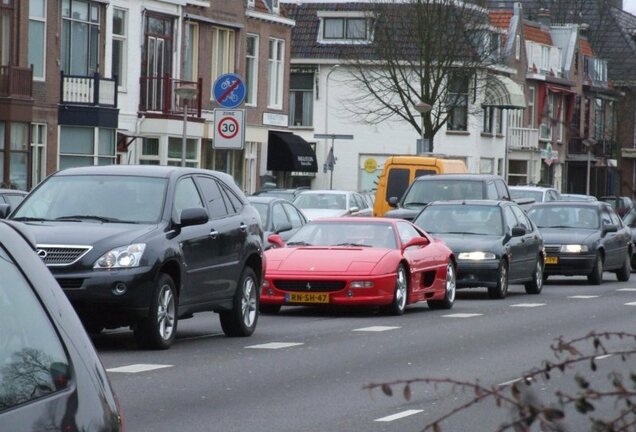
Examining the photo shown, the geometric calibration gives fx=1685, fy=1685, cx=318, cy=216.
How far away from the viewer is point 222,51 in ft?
169

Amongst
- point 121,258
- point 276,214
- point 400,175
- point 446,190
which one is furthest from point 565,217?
point 121,258

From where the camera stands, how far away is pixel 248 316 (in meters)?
17.1

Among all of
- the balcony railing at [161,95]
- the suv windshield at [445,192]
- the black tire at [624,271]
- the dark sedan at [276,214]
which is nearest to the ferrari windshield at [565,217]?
the black tire at [624,271]

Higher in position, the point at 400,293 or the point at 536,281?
the point at 400,293

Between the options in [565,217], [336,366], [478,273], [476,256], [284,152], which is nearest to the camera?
[336,366]

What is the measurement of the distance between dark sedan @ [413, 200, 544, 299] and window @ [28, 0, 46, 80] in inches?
633

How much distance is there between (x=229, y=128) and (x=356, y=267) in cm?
705

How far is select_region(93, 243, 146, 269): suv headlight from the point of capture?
47.6 ft

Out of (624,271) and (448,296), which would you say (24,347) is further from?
(624,271)

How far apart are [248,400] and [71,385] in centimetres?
747

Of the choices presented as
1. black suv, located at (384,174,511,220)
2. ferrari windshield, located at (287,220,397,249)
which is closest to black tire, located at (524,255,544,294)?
black suv, located at (384,174,511,220)

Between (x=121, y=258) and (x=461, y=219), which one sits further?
(x=461, y=219)

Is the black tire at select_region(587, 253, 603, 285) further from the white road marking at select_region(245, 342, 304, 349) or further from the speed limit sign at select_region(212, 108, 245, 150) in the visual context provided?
the white road marking at select_region(245, 342, 304, 349)

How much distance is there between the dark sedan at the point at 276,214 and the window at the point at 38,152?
511 inches
